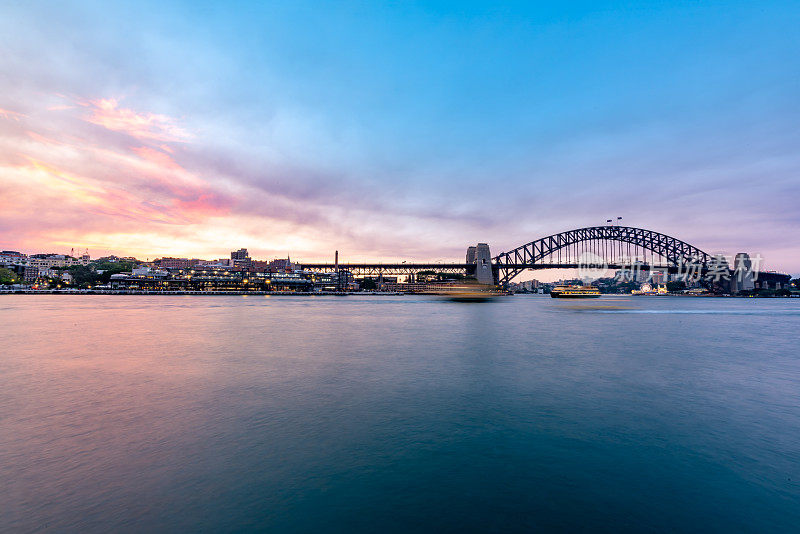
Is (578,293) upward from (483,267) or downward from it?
downward

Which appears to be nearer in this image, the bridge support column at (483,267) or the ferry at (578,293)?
the ferry at (578,293)

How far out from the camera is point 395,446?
916 cm

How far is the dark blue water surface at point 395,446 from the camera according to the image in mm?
6332

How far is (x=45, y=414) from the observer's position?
11.3 meters

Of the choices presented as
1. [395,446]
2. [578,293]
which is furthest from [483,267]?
[395,446]

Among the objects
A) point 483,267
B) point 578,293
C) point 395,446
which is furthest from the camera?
point 483,267

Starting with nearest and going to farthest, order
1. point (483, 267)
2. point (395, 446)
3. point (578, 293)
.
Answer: point (395, 446), point (578, 293), point (483, 267)

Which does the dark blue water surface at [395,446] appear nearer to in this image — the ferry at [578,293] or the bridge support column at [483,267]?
the ferry at [578,293]

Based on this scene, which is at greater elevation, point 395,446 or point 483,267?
point 483,267

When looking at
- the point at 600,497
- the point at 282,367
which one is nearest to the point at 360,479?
the point at 600,497

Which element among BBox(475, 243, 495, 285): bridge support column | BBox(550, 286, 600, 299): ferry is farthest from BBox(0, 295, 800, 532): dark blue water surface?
BBox(475, 243, 495, 285): bridge support column

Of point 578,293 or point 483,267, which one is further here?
point 483,267

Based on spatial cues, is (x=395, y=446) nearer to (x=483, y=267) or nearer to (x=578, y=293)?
(x=578, y=293)

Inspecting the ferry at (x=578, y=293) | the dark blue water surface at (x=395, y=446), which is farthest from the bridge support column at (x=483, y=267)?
the dark blue water surface at (x=395, y=446)
